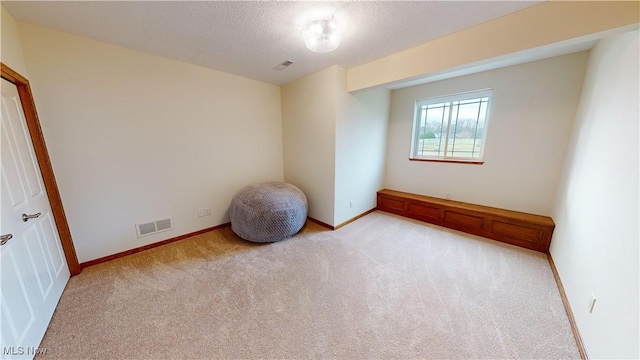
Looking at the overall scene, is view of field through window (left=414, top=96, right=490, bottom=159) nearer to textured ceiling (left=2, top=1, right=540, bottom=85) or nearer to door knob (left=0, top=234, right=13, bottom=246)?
textured ceiling (left=2, top=1, right=540, bottom=85)

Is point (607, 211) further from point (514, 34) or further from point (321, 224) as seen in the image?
point (321, 224)

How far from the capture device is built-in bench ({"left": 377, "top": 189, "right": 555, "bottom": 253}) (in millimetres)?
2545

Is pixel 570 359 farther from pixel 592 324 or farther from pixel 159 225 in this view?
pixel 159 225

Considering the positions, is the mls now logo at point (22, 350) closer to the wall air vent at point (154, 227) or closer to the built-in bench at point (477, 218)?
the wall air vent at point (154, 227)

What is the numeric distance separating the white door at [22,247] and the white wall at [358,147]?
2832 millimetres

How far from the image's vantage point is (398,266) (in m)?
2.28

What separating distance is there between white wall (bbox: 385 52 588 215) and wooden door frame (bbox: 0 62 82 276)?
4636mm

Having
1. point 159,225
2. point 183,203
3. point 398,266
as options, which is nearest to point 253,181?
point 183,203

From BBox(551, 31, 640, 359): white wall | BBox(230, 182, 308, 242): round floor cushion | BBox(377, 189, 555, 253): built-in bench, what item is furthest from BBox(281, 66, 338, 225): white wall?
BBox(551, 31, 640, 359): white wall

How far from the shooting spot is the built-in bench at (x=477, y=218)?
254 cm

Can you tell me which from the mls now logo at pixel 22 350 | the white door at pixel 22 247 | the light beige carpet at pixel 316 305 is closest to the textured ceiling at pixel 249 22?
the white door at pixel 22 247

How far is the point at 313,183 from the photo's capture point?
340 cm

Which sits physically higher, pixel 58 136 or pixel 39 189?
pixel 58 136

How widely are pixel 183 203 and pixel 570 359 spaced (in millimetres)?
3856
